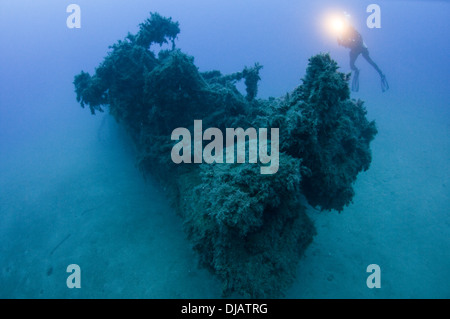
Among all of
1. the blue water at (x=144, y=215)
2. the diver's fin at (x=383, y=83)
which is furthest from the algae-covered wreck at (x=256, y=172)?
the diver's fin at (x=383, y=83)

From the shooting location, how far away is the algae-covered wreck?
3930 millimetres

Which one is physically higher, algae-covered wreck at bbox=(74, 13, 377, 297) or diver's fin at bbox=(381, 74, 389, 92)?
diver's fin at bbox=(381, 74, 389, 92)

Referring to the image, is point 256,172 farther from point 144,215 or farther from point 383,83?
point 383,83

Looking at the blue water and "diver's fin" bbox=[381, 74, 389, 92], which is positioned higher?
"diver's fin" bbox=[381, 74, 389, 92]

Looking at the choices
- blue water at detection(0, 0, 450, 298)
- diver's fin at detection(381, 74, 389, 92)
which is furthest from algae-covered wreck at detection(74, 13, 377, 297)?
diver's fin at detection(381, 74, 389, 92)

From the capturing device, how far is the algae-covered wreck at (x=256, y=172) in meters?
3.93

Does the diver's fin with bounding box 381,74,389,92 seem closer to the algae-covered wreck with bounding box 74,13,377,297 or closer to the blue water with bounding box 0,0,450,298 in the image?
the blue water with bounding box 0,0,450,298

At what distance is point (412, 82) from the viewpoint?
19.5 meters

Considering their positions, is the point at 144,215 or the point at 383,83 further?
the point at 383,83

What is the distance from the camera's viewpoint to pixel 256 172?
391cm

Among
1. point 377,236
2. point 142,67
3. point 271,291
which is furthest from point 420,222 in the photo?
point 142,67

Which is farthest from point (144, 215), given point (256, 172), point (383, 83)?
point (383, 83)

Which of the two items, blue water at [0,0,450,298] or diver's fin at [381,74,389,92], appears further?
diver's fin at [381,74,389,92]
